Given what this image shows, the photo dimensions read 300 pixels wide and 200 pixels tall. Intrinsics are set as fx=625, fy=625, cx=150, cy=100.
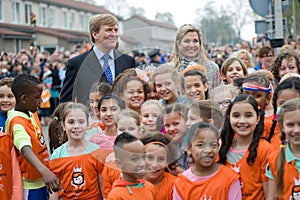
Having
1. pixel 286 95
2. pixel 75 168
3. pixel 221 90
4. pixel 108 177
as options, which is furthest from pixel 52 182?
pixel 286 95

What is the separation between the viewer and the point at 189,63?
5.66 metres

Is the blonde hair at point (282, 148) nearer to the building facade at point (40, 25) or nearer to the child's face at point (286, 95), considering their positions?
the child's face at point (286, 95)

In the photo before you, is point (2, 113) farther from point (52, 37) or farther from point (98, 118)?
point (52, 37)

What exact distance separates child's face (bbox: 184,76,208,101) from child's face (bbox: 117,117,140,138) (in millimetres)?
579

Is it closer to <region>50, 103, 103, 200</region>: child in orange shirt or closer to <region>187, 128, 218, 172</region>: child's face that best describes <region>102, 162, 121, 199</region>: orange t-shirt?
<region>50, 103, 103, 200</region>: child in orange shirt

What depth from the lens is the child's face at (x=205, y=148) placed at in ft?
15.4

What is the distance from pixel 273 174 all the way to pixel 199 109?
0.75m

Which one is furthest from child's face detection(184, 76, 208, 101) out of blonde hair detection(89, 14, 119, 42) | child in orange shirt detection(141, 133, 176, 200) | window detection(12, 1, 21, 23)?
window detection(12, 1, 21, 23)

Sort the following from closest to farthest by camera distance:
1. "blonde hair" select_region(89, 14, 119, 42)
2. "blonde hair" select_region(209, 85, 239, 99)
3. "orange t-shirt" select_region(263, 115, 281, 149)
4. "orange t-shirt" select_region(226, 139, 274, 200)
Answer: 1. "orange t-shirt" select_region(226, 139, 274, 200)
2. "orange t-shirt" select_region(263, 115, 281, 149)
3. "blonde hair" select_region(209, 85, 239, 99)
4. "blonde hair" select_region(89, 14, 119, 42)

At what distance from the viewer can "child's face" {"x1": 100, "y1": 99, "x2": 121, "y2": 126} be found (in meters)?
4.94

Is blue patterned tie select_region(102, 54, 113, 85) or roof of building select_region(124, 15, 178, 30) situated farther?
roof of building select_region(124, 15, 178, 30)

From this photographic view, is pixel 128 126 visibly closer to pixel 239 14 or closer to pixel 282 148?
pixel 282 148

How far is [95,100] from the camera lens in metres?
5.10

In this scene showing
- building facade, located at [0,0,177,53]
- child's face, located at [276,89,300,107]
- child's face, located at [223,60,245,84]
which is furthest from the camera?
building facade, located at [0,0,177,53]
